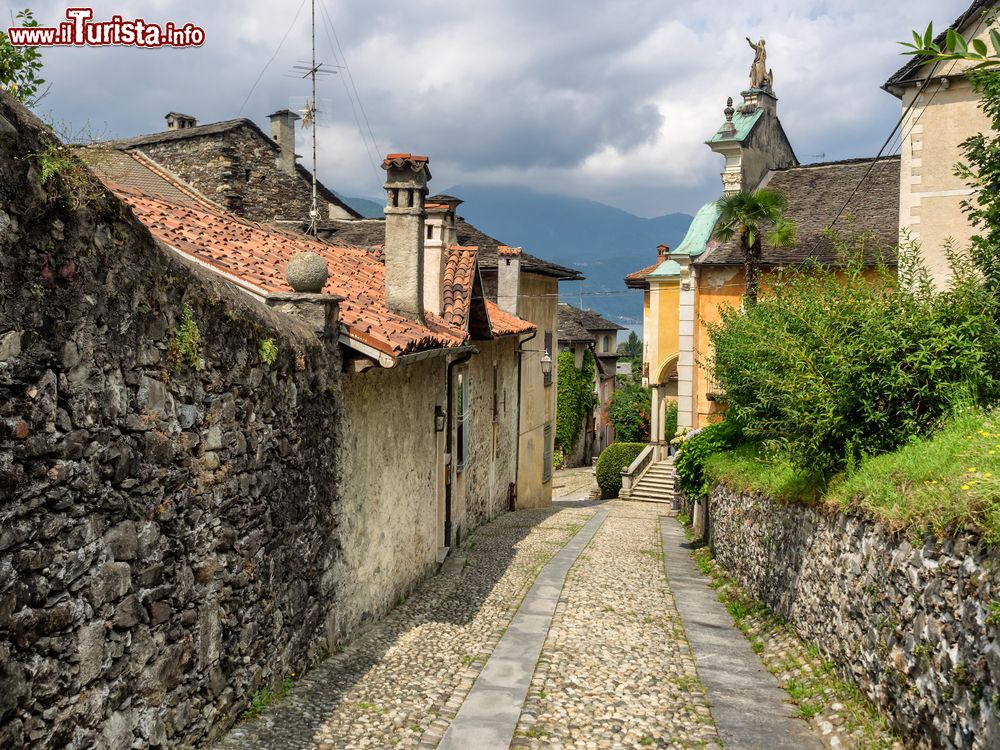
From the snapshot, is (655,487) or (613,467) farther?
(613,467)

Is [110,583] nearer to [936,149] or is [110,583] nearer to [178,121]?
[936,149]

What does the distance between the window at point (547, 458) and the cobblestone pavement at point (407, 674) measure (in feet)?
48.6

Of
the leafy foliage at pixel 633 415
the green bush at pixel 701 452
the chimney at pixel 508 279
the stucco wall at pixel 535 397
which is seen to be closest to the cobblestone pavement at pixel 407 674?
the green bush at pixel 701 452

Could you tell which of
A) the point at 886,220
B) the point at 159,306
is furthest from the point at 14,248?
the point at 886,220

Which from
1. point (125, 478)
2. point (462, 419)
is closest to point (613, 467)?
point (462, 419)

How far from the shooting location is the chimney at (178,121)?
93.7 feet

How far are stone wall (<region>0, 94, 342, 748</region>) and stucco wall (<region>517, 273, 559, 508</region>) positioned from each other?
18584 mm

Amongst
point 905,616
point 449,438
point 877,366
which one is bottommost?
point 905,616

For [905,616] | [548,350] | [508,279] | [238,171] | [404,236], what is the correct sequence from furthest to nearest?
[548,350], [508,279], [238,171], [404,236], [905,616]

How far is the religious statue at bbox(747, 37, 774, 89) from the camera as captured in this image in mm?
31453

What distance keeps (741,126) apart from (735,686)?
24.6 meters

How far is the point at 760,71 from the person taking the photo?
3155cm

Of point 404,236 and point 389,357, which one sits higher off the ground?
point 404,236

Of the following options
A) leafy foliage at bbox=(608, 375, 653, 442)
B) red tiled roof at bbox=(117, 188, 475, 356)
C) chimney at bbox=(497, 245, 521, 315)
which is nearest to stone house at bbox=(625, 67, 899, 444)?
chimney at bbox=(497, 245, 521, 315)
